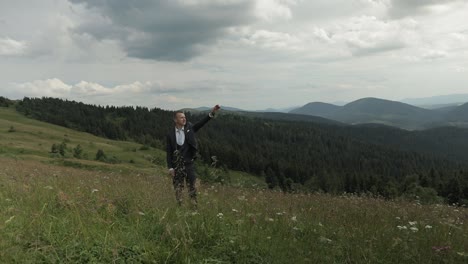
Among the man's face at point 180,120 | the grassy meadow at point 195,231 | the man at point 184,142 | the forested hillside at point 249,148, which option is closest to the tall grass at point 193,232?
the grassy meadow at point 195,231

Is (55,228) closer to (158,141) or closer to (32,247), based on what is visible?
(32,247)

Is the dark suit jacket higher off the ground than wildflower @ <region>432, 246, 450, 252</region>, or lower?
higher

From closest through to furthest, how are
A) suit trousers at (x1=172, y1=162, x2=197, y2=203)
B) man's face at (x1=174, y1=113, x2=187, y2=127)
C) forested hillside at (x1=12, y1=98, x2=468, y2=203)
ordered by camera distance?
suit trousers at (x1=172, y1=162, x2=197, y2=203), man's face at (x1=174, y1=113, x2=187, y2=127), forested hillside at (x1=12, y1=98, x2=468, y2=203)

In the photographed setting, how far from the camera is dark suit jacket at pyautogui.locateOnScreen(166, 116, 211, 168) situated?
768 centimetres

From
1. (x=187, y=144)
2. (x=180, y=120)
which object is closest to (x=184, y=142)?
(x=187, y=144)

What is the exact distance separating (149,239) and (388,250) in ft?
10.6

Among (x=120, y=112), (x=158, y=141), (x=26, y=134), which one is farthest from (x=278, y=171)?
(x=120, y=112)

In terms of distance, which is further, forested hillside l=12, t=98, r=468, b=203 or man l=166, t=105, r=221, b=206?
forested hillside l=12, t=98, r=468, b=203

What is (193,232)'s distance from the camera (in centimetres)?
484

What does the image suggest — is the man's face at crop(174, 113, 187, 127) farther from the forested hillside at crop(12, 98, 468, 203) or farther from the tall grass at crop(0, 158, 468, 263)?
the forested hillside at crop(12, 98, 468, 203)

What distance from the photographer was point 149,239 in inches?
186

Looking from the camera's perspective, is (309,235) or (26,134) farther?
(26,134)

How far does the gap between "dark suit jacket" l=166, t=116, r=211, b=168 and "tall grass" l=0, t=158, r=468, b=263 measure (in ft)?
3.46

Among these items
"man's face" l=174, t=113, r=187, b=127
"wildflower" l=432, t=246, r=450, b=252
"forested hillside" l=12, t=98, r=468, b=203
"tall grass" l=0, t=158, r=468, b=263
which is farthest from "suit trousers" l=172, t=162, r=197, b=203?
"forested hillside" l=12, t=98, r=468, b=203
